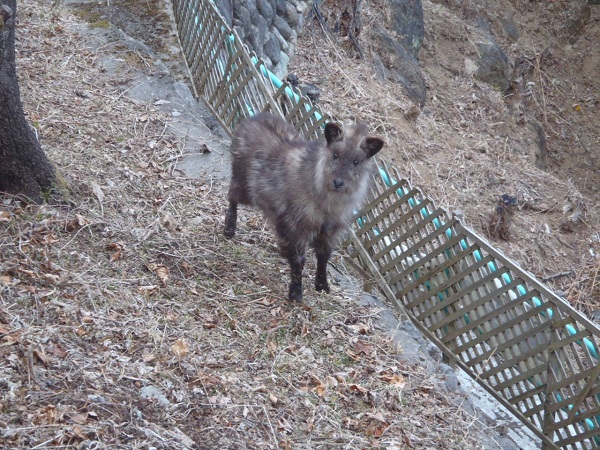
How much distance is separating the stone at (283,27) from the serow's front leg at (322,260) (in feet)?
16.8

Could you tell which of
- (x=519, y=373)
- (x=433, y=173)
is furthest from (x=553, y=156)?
(x=519, y=373)

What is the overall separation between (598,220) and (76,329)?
8.72m

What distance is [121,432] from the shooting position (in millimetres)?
3205

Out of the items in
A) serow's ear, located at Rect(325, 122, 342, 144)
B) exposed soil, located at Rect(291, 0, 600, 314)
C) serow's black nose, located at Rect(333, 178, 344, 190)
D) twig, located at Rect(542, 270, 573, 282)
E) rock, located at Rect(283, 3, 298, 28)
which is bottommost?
twig, located at Rect(542, 270, 573, 282)

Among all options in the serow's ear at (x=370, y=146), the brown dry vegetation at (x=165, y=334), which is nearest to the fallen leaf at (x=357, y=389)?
the brown dry vegetation at (x=165, y=334)

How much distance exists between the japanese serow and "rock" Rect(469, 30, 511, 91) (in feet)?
27.4

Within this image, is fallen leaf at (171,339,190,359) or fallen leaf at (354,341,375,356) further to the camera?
fallen leaf at (354,341,375,356)

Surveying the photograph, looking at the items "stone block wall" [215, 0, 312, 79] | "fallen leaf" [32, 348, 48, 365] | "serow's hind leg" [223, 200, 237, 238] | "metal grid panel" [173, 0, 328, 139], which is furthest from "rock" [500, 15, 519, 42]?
"fallen leaf" [32, 348, 48, 365]

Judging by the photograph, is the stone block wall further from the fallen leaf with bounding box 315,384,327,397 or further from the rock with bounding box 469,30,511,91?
the fallen leaf with bounding box 315,384,327,397

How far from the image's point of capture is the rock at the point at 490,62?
500 inches

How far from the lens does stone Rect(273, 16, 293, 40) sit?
30.7 feet

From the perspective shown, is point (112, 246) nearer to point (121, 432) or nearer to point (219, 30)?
point (121, 432)

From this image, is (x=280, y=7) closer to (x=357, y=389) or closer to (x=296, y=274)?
(x=296, y=274)

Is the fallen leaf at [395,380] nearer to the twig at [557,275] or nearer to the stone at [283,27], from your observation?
the twig at [557,275]
